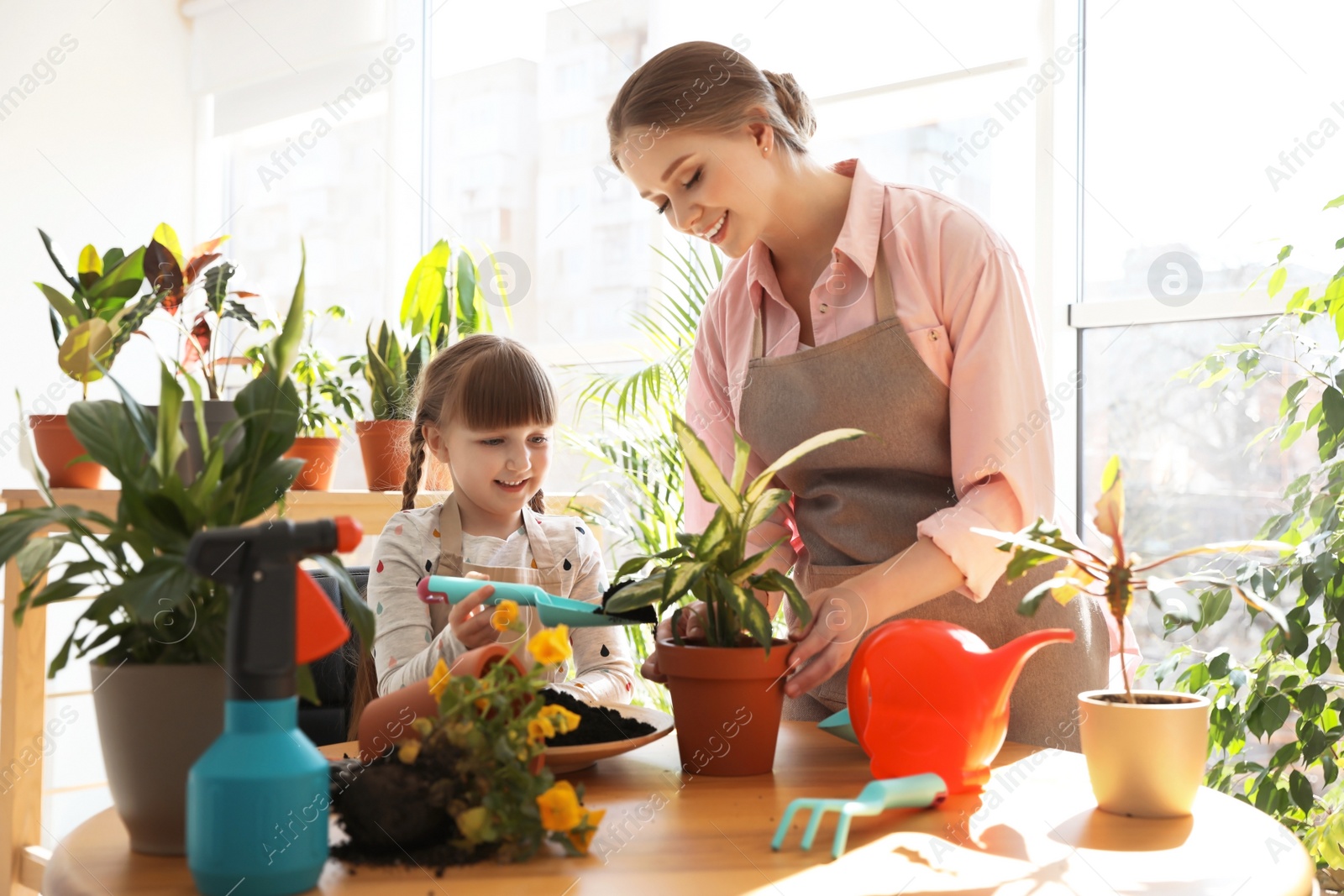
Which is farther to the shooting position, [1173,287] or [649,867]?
[1173,287]

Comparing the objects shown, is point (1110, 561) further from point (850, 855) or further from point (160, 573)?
point (160, 573)

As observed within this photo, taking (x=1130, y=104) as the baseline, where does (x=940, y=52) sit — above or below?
above

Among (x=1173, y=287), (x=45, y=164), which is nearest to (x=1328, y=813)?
(x=1173, y=287)

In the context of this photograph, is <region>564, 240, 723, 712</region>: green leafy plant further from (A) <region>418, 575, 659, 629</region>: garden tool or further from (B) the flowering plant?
(B) the flowering plant

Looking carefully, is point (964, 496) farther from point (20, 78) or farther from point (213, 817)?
point (20, 78)

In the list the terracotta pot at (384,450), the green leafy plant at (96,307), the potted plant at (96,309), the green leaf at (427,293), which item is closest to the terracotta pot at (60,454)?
the potted plant at (96,309)

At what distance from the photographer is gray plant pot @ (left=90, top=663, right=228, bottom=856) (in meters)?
0.73

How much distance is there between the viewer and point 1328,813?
1.71m

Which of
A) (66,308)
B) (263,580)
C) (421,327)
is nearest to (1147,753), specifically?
(263,580)

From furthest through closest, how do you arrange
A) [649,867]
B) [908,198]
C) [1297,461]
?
[1297,461] → [908,198] → [649,867]

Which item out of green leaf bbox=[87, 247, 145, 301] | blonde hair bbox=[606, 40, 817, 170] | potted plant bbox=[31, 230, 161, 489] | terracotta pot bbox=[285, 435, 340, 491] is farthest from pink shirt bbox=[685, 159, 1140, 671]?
terracotta pot bbox=[285, 435, 340, 491]

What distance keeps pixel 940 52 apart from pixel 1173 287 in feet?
2.74

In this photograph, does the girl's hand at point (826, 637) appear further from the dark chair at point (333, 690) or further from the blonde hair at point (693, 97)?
the dark chair at point (333, 690)

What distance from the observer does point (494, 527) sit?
5.38 ft
